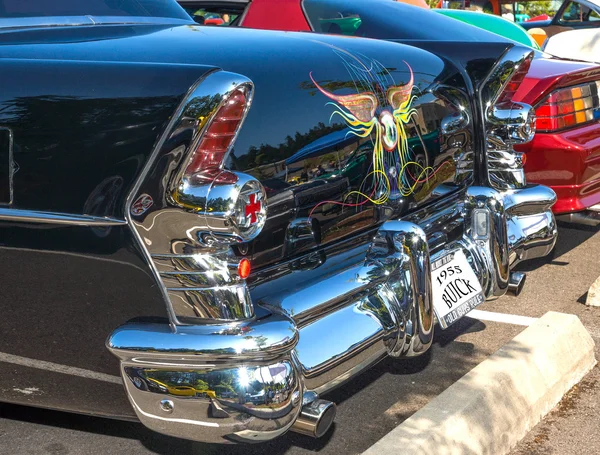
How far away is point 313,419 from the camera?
2.28m

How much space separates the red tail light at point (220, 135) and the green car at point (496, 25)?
571 cm

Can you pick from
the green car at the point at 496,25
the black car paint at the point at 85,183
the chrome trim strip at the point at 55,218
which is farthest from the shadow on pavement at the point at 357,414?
the green car at the point at 496,25

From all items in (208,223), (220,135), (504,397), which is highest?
(220,135)

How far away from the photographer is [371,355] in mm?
2594

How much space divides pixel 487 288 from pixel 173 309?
1.50 meters

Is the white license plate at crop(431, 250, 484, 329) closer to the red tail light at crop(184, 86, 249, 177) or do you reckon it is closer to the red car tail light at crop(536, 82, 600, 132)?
the red tail light at crop(184, 86, 249, 177)

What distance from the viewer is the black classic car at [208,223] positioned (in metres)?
2.11

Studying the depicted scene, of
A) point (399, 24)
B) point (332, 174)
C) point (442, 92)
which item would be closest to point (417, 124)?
point (442, 92)

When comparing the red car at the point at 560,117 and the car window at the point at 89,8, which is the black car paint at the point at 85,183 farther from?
the red car at the point at 560,117

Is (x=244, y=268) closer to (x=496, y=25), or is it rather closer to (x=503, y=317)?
(x=503, y=317)

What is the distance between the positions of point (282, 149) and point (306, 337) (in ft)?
1.84

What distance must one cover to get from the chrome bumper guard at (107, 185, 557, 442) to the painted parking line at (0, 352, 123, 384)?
0.30 ft

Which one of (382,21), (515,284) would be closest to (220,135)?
(515,284)

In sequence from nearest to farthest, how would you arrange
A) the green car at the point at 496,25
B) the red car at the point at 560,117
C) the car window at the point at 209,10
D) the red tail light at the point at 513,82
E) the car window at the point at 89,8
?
the car window at the point at 89,8
the red tail light at the point at 513,82
the red car at the point at 560,117
the car window at the point at 209,10
the green car at the point at 496,25
